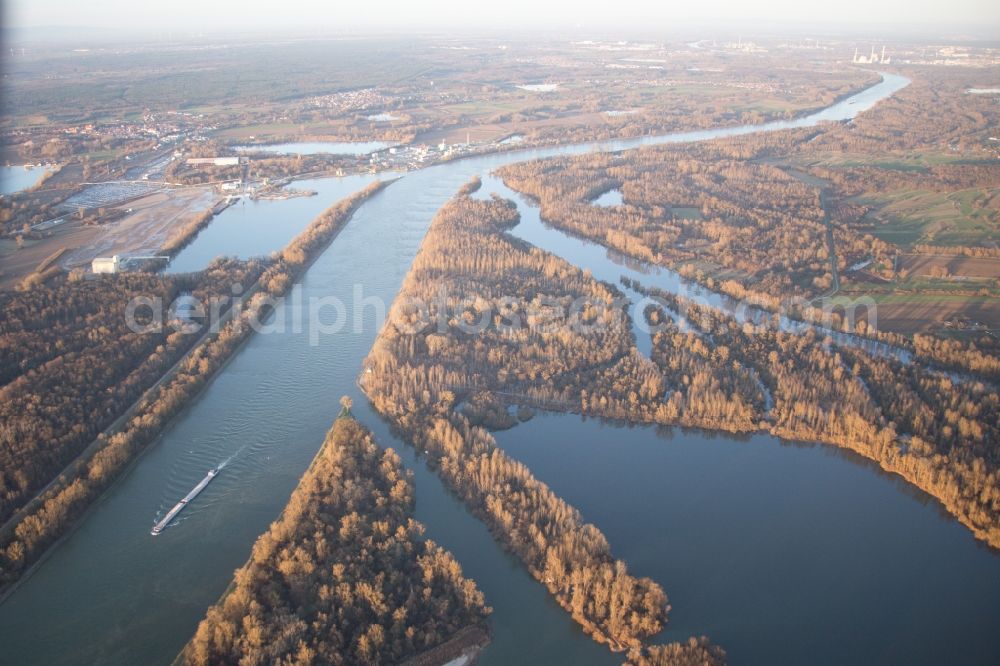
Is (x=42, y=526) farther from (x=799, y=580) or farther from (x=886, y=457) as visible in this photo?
(x=886, y=457)

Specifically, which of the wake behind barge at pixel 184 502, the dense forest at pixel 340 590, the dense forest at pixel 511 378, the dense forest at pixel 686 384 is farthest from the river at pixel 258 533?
the dense forest at pixel 340 590

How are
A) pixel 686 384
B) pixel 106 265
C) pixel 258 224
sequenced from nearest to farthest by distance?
pixel 686 384
pixel 106 265
pixel 258 224

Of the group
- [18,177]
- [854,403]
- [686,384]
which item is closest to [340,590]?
[686,384]

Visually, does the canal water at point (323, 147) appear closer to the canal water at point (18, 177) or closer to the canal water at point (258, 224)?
Answer: the canal water at point (258, 224)

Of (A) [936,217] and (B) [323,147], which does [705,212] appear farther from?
(B) [323,147]

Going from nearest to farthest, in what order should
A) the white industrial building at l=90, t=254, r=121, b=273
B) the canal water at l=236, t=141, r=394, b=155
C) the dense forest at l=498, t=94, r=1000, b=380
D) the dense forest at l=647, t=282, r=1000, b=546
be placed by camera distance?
the dense forest at l=647, t=282, r=1000, b=546 < the dense forest at l=498, t=94, r=1000, b=380 < the white industrial building at l=90, t=254, r=121, b=273 < the canal water at l=236, t=141, r=394, b=155

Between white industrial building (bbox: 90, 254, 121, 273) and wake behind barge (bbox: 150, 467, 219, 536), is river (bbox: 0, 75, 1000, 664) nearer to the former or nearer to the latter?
wake behind barge (bbox: 150, 467, 219, 536)

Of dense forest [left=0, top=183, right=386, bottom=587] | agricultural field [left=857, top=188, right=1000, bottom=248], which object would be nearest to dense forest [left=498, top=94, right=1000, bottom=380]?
agricultural field [left=857, top=188, right=1000, bottom=248]
